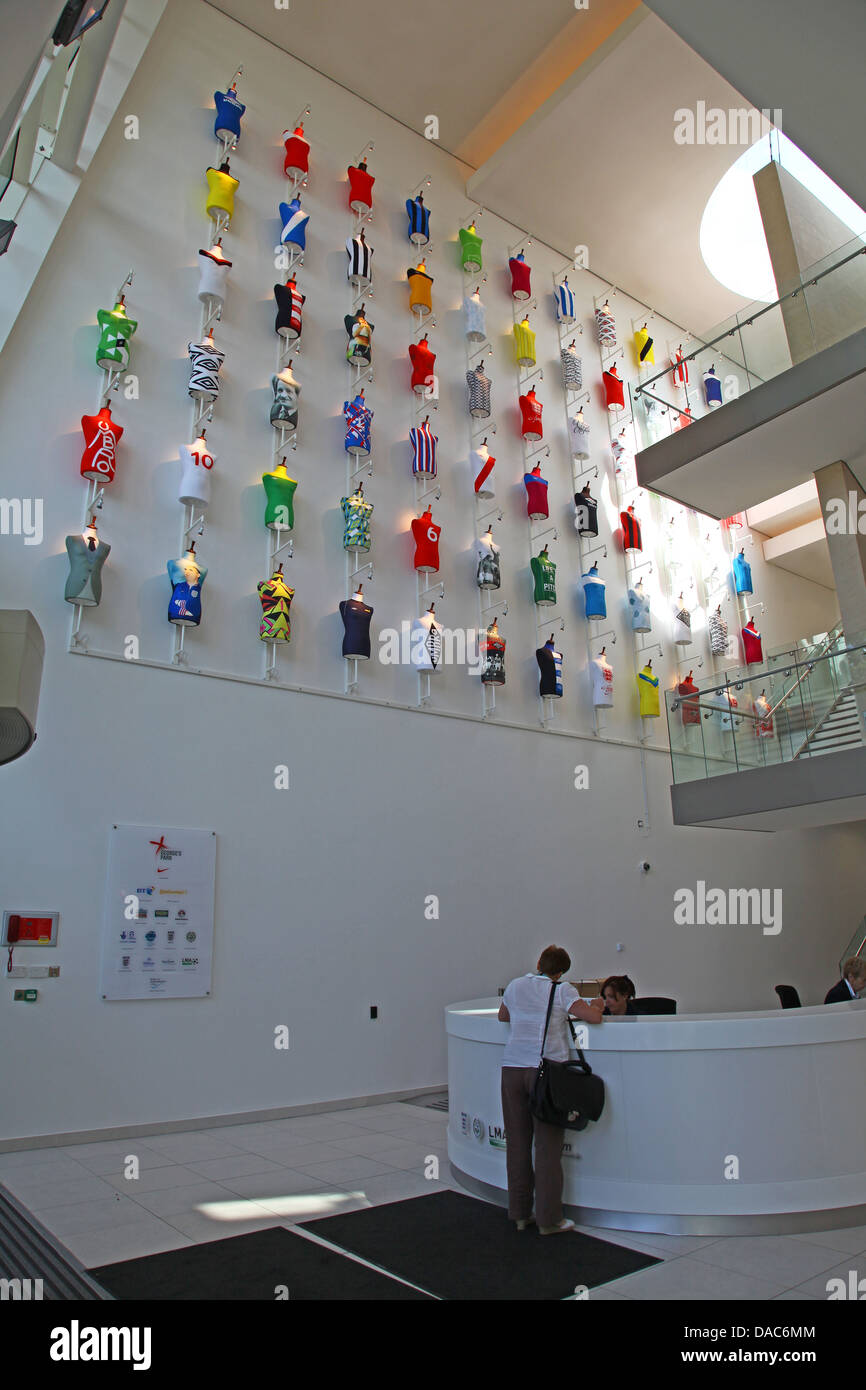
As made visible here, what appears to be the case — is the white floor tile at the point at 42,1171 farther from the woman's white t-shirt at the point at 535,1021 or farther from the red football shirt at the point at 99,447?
the red football shirt at the point at 99,447

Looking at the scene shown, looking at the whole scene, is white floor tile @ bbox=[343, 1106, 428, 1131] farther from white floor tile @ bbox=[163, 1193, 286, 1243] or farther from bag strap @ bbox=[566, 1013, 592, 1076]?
bag strap @ bbox=[566, 1013, 592, 1076]

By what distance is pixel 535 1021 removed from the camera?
4.80 meters

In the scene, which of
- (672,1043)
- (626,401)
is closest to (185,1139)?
(672,1043)

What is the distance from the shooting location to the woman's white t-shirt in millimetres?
4742

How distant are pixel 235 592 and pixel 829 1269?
7258mm

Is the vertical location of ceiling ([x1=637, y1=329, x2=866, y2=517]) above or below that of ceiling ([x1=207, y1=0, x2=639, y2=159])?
below

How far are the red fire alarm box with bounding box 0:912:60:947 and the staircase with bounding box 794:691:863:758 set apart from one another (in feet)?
23.7

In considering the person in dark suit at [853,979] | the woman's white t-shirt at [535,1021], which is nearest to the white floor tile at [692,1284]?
the woman's white t-shirt at [535,1021]

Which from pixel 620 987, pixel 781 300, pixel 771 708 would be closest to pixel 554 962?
pixel 620 987

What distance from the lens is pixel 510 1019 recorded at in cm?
493

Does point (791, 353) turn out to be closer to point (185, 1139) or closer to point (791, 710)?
point (791, 710)

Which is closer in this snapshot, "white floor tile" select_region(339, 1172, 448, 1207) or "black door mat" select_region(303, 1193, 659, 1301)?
"black door mat" select_region(303, 1193, 659, 1301)
